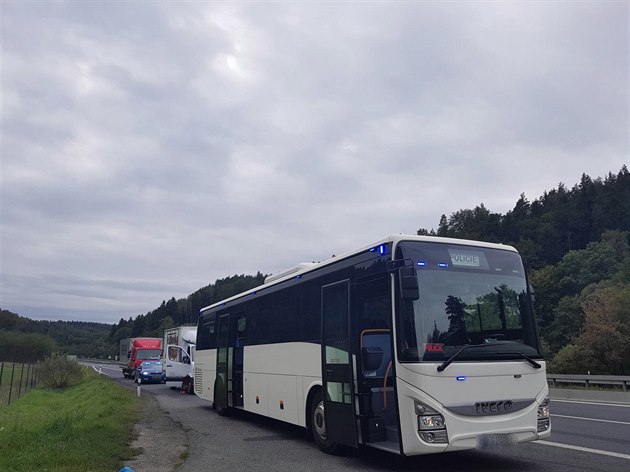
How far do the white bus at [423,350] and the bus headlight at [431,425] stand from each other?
1cm

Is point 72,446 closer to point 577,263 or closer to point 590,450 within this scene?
point 590,450

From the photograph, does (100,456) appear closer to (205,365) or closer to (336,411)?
(336,411)

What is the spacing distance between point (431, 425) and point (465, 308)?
65.6 inches

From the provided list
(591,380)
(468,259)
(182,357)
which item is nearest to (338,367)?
(468,259)

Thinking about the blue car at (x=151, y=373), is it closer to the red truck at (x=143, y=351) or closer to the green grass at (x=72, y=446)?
the red truck at (x=143, y=351)

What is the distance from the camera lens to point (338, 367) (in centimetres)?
960

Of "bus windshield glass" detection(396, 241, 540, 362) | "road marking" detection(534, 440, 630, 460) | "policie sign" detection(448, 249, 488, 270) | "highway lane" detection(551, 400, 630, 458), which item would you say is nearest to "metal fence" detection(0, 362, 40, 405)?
"highway lane" detection(551, 400, 630, 458)

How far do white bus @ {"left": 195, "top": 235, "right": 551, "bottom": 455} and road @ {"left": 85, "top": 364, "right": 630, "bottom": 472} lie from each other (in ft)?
Answer: 1.85

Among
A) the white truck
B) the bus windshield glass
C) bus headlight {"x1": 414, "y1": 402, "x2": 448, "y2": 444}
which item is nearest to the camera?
bus headlight {"x1": 414, "y1": 402, "x2": 448, "y2": 444}

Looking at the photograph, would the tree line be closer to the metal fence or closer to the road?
the road

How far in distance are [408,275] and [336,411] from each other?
2.99m

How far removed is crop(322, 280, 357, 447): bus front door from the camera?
30.1 ft

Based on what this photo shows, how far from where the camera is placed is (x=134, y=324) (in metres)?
181

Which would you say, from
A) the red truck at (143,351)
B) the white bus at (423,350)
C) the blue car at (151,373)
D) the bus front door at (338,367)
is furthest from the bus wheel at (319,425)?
the red truck at (143,351)
